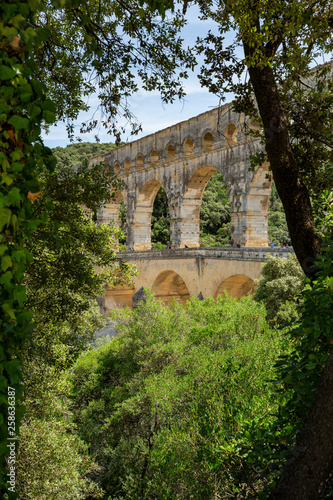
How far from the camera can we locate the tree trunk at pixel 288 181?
140 inches

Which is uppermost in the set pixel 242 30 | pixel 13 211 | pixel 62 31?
pixel 62 31

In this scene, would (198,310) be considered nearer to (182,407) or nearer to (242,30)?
(182,407)

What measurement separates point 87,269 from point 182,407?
11.4 ft

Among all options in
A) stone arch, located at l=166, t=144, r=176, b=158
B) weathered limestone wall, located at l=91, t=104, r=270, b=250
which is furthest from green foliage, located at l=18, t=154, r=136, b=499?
stone arch, located at l=166, t=144, r=176, b=158

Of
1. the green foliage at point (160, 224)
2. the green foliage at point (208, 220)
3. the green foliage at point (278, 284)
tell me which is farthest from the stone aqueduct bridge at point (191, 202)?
the green foliage at point (208, 220)

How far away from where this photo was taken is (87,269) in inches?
239

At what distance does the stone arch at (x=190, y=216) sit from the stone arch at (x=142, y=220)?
421cm

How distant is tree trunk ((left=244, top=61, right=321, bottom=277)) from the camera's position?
140 inches

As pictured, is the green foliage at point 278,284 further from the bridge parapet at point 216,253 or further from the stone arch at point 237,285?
the stone arch at point 237,285

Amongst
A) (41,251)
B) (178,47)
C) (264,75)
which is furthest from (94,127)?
(264,75)

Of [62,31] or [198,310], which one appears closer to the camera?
[62,31]

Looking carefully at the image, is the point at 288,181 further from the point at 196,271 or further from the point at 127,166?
the point at 127,166

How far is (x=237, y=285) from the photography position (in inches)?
733

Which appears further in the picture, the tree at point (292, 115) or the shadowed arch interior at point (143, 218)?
the shadowed arch interior at point (143, 218)
